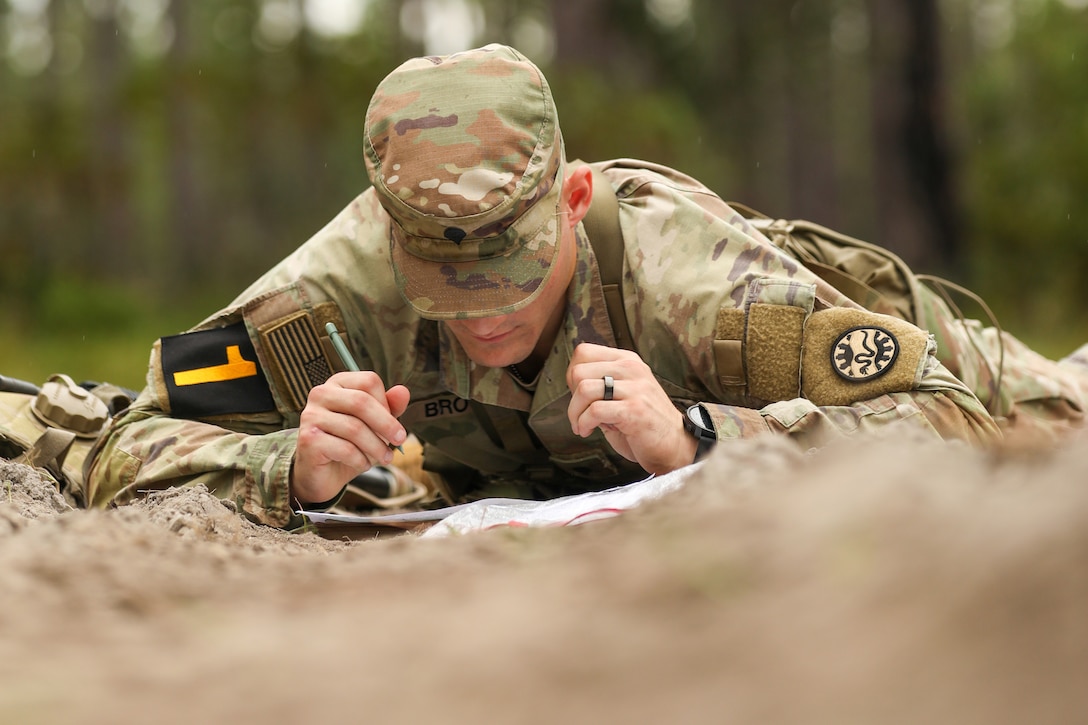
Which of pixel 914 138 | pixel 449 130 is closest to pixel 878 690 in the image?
pixel 449 130

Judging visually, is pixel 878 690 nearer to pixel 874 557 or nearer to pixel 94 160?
pixel 874 557

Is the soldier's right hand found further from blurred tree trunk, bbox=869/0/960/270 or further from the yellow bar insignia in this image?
blurred tree trunk, bbox=869/0/960/270

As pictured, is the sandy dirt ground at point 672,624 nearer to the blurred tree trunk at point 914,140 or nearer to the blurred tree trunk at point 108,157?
the blurred tree trunk at point 914,140

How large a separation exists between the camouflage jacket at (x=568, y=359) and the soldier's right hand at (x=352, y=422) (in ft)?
0.52

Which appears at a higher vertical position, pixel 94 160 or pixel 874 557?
pixel 874 557

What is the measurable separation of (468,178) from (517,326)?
377 millimetres

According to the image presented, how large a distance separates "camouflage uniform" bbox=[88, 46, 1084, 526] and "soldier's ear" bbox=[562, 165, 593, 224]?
11 centimetres

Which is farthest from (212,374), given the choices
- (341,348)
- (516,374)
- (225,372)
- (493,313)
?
(493,313)

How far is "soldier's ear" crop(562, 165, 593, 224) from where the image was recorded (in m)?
2.53

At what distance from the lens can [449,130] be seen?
2271mm

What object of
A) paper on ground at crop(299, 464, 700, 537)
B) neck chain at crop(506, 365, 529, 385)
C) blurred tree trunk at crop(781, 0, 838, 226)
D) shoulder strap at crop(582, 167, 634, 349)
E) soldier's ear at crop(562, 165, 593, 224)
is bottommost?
blurred tree trunk at crop(781, 0, 838, 226)

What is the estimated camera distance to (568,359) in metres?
2.71

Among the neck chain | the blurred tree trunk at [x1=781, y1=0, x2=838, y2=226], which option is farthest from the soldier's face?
the blurred tree trunk at [x1=781, y1=0, x2=838, y2=226]

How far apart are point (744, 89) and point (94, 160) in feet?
31.5
